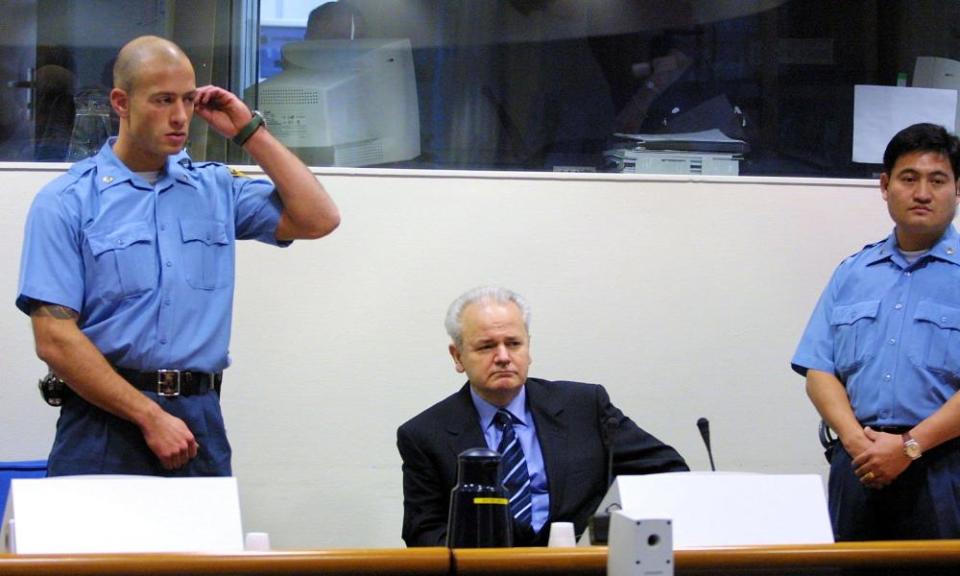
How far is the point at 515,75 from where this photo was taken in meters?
3.84

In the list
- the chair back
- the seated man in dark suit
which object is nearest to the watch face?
the seated man in dark suit

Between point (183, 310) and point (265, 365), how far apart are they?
1078mm

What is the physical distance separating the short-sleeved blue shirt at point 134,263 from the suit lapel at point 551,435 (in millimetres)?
641

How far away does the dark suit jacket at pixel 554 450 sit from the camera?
101 inches

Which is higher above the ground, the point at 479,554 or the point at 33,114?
the point at 33,114

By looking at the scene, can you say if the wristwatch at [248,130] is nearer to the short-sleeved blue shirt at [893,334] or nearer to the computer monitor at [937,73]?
the short-sleeved blue shirt at [893,334]

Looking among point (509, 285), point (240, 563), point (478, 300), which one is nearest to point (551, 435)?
point (478, 300)

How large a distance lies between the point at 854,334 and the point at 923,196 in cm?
33

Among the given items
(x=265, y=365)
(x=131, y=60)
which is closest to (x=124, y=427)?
(x=131, y=60)

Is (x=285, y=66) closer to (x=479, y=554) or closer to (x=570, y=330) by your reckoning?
(x=570, y=330)

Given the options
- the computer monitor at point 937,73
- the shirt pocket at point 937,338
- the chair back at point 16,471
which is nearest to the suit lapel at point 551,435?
the shirt pocket at point 937,338

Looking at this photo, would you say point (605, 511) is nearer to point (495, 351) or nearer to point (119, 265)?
point (495, 351)

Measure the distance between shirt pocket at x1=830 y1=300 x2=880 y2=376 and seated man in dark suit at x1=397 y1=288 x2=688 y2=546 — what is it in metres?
0.48

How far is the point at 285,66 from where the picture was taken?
12.2 ft
